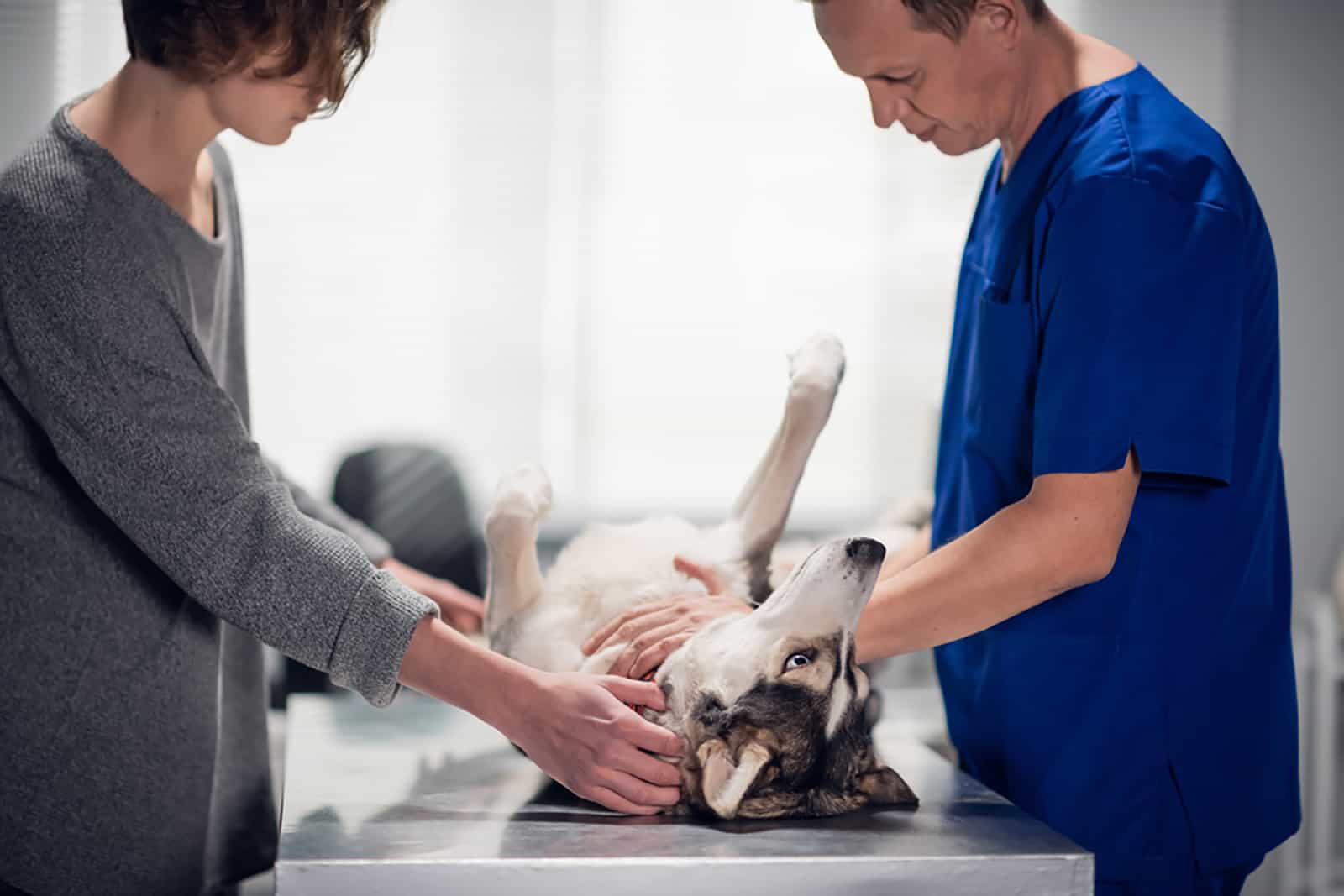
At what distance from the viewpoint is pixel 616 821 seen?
1.06 m

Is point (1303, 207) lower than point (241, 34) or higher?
lower

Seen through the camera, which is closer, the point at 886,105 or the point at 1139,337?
the point at 1139,337

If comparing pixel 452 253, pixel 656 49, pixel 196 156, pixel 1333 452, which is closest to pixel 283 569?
pixel 196 156

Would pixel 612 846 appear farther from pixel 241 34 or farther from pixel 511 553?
pixel 241 34

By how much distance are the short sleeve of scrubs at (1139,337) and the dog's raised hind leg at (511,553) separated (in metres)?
0.66

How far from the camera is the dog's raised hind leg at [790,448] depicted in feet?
4.96

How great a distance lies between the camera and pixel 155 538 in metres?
1.08

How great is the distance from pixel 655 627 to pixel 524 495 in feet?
1.01

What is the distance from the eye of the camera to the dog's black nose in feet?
3.63

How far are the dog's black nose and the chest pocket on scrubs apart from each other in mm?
209

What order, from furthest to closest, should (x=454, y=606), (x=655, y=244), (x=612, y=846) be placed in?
(x=655, y=244) < (x=454, y=606) < (x=612, y=846)

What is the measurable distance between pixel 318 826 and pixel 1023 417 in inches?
32.2

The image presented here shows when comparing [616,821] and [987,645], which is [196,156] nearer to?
[616,821]

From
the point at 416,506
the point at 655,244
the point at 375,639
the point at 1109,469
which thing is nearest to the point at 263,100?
the point at 375,639
